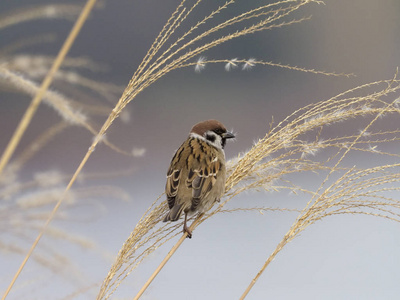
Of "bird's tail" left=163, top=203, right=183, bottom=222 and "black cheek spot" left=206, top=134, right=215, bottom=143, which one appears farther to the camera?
"black cheek spot" left=206, top=134, right=215, bottom=143

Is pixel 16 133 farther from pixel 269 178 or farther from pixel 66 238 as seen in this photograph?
pixel 269 178

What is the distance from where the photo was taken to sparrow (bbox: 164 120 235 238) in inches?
91.2

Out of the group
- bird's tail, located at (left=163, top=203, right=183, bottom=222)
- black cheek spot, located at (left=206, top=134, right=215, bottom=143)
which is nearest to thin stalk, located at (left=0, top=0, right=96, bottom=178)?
bird's tail, located at (left=163, top=203, right=183, bottom=222)

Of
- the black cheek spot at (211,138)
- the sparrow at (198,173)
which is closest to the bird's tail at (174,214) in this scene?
the sparrow at (198,173)

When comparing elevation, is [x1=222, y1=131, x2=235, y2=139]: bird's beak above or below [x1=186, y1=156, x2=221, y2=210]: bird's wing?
above

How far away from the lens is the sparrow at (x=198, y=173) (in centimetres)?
232

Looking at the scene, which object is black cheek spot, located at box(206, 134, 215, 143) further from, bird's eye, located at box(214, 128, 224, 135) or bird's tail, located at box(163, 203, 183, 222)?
bird's tail, located at box(163, 203, 183, 222)

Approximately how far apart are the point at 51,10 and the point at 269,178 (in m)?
1.23

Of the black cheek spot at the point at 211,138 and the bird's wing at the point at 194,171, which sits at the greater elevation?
the black cheek spot at the point at 211,138

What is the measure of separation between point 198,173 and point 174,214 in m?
0.33

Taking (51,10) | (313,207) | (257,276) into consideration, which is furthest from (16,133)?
(313,207)

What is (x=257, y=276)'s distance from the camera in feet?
6.85

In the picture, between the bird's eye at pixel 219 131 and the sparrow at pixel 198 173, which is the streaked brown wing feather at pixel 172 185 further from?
the bird's eye at pixel 219 131

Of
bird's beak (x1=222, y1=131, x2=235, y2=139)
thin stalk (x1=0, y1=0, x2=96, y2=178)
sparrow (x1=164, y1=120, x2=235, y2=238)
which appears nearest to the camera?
thin stalk (x1=0, y1=0, x2=96, y2=178)
